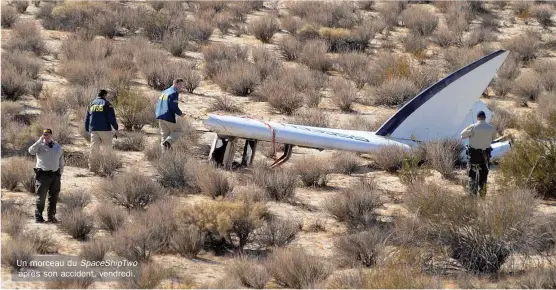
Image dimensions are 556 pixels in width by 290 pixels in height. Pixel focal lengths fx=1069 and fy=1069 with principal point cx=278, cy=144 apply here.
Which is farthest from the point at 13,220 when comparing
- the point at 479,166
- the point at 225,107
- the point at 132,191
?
the point at 225,107

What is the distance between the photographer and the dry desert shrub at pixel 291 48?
96.2ft

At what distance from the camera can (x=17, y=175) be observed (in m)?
16.4

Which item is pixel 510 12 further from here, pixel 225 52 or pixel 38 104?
pixel 38 104

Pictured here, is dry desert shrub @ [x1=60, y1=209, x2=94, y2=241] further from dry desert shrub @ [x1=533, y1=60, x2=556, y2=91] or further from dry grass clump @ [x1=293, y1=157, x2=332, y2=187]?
dry desert shrub @ [x1=533, y1=60, x2=556, y2=91]

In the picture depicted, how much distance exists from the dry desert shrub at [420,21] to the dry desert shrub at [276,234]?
19352 millimetres

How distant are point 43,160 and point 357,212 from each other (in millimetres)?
4491

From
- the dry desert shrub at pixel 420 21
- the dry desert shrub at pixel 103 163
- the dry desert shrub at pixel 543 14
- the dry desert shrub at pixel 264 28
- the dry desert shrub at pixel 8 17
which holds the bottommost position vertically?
the dry desert shrub at pixel 8 17

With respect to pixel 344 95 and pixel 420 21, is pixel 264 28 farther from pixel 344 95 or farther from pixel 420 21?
pixel 344 95

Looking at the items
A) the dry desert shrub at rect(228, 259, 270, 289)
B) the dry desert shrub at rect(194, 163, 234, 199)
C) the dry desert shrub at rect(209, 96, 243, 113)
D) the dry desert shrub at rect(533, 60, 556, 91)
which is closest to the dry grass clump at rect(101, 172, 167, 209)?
the dry desert shrub at rect(194, 163, 234, 199)

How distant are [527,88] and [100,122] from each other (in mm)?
11975

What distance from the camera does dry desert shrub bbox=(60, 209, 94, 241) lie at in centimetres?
1409

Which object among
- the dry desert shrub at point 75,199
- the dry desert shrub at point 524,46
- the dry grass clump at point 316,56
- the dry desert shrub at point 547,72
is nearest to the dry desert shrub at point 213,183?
the dry desert shrub at point 75,199

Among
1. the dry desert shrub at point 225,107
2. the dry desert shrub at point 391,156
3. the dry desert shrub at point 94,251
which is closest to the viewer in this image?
the dry desert shrub at point 94,251

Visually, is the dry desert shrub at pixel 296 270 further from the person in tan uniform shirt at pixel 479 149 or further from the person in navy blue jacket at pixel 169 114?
the person in navy blue jacket at pixel 169 114
